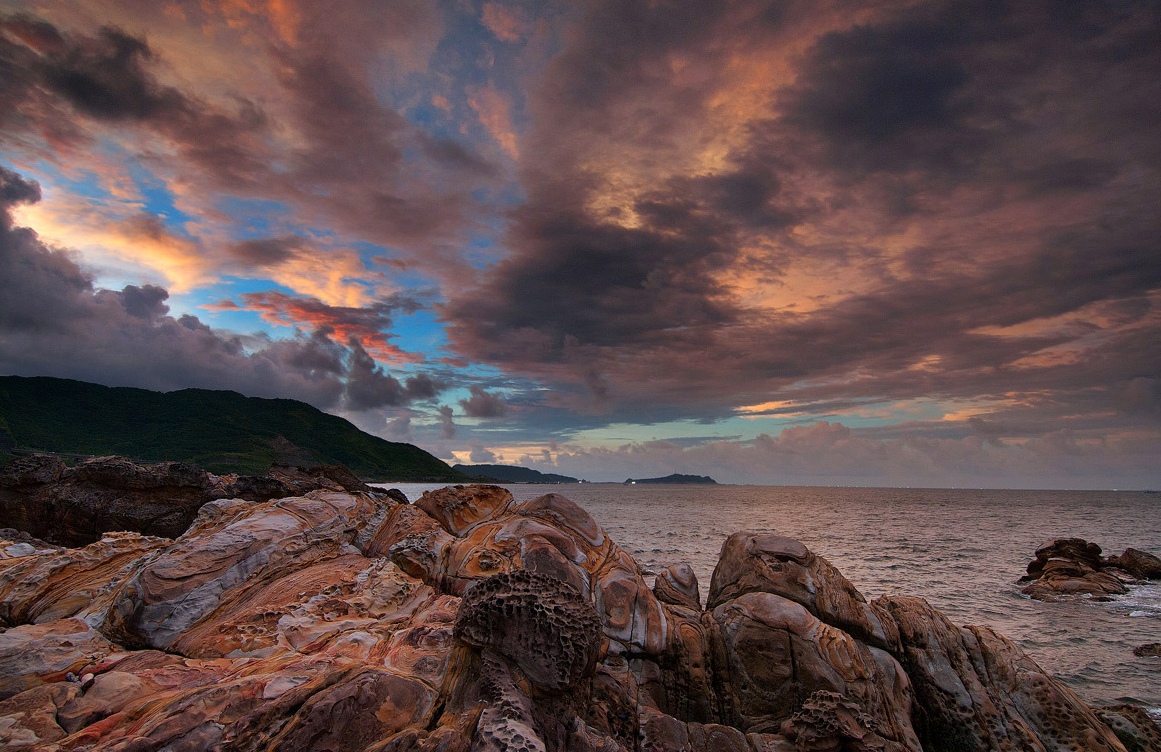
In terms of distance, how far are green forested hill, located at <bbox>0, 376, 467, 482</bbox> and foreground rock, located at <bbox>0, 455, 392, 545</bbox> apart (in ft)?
333

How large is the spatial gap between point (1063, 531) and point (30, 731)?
272ft

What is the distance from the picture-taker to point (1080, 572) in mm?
26625

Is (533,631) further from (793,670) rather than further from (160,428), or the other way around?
(160,428)

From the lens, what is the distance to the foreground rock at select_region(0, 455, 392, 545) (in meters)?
18.0

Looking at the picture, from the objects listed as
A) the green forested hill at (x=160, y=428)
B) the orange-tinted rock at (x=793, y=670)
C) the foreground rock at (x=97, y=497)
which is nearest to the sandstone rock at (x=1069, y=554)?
the orange-tinted rock at (x=793, y=670)

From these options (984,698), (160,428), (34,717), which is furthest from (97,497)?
(160,428)

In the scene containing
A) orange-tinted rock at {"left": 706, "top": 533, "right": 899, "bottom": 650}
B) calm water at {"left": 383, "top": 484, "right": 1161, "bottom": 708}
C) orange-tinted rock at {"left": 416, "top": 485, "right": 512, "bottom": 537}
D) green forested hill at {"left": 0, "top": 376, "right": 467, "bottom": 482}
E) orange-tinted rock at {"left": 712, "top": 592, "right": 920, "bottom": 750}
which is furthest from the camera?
green forested hill at {"left": 0, "top": 376, "right": 467, "bottom": 482}

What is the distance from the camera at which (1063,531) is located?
58469mm

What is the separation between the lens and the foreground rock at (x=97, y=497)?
18.0 m

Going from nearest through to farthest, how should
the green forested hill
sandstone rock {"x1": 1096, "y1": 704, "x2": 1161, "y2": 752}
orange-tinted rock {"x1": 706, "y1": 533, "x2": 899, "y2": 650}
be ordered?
sandstone rock {"x1": 1096, "y1": 704, "x2": 1161, "y2": 752} < orange-tinted rock {"x1": 706, "y1": 533, "x2": 899, "y2": 650} < the green forested hill

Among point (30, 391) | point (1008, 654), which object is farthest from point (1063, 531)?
point (30, 391)

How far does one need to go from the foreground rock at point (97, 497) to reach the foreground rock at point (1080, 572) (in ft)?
125

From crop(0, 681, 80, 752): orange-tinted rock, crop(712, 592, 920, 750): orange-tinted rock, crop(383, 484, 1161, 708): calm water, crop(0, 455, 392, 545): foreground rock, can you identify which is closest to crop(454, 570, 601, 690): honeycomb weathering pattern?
crop(712, 592, 920, 750): orange-tinted rock

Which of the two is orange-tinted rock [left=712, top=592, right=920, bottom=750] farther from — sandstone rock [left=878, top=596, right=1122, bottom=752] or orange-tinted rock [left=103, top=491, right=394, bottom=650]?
orange-tinted rock [left=103, top=491, right=394, bottom=650]
